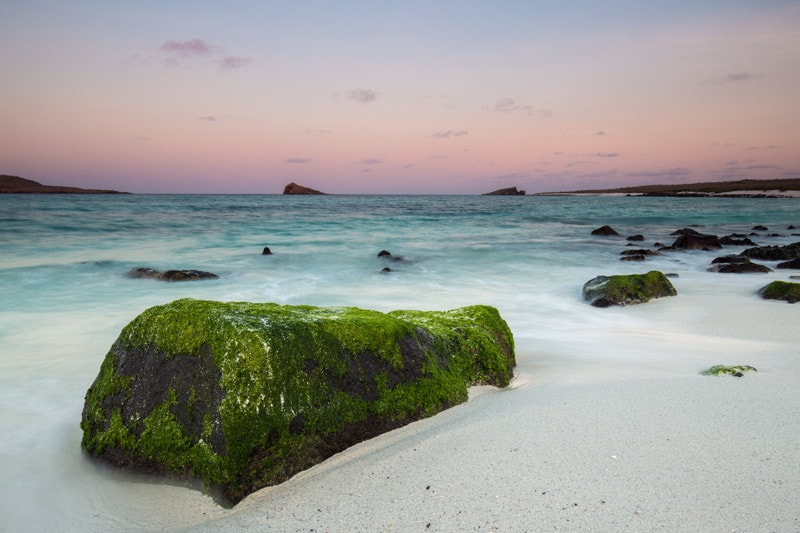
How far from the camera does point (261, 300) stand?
10.5 metres

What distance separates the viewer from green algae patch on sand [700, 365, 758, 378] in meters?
4.36

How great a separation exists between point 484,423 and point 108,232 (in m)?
25.9

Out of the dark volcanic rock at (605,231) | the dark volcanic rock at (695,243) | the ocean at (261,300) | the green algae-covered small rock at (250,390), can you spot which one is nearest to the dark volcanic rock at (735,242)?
the ocean at (261,300)

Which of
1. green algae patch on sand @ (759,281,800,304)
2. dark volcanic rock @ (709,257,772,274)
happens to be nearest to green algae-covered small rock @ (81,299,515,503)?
green algae patch on sand @ (759,281,800,304)

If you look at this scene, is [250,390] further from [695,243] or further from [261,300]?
[695,243]

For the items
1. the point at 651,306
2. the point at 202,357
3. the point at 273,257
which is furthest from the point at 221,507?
the point at 273,257

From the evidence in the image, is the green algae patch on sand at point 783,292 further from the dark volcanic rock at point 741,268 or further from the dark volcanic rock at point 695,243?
the dark volcanic rock at point 695,243

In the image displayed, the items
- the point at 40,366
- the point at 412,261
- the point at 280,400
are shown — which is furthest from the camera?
the point at 412,261

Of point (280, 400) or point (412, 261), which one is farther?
point (412, 261)

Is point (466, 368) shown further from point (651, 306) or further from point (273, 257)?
point (273, 257)

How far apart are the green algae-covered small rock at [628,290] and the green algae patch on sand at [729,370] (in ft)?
13.5

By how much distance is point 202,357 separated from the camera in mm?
3188

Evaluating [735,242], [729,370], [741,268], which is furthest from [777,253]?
[729,370]

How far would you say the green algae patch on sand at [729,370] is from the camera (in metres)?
4.36
